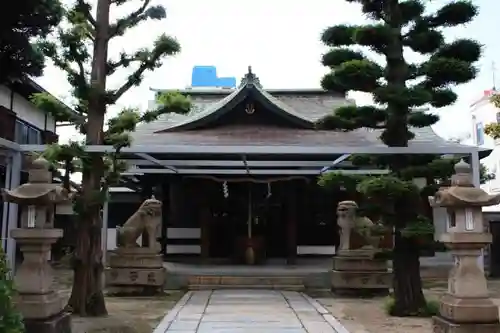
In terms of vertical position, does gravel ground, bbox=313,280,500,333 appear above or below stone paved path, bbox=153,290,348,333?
below

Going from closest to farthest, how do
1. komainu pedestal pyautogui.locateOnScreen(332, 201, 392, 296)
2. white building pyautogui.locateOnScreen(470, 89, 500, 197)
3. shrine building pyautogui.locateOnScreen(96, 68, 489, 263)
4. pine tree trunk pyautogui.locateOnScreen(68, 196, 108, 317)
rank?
pine tree trunk pyautogui.locateOnScreen(68, 196, 108, 317)
komainu pedestal pyautogui.locateOnScreen(332, 201, 392, 296)
shrine building pyautogui.locateOnScreen(96, 68, 489, 263)
white building pyautogui.locateOnScreen(470, 89, 500, 197)

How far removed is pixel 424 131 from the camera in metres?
17.4

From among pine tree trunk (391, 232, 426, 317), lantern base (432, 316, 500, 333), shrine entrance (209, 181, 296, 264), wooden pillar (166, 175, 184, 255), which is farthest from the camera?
wooden pillar (166, 175, 184, 255)

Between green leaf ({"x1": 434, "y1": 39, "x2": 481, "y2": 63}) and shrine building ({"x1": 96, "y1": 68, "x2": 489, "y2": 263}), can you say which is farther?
shrine building ({"x1": 96, "y1": 68, "x2": 489, "y2": 263})

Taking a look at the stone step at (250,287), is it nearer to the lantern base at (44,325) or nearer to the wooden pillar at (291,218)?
the wooden pillar at (291,218)

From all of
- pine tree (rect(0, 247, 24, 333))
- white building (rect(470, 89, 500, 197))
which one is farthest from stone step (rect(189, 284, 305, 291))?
white building (rect(470, 89, 500, 197))

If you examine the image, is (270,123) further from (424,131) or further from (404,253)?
(404,253)

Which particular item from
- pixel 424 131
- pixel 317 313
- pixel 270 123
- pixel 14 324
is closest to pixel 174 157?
pixel 270 123

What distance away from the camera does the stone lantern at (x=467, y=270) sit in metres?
6.51

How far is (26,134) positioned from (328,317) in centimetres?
1213

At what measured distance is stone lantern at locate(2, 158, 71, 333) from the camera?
630 centimetres

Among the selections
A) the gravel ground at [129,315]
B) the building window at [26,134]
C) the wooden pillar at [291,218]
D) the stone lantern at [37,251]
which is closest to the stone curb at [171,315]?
the gravel ground at [129,315]

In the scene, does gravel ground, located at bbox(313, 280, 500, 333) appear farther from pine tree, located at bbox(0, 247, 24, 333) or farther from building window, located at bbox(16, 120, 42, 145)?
building window, located at bbox(16, 120, 42, 145)

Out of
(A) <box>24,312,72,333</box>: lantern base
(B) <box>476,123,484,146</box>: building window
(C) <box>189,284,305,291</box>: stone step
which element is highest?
(B) <box>476,123,484,146</box>: building window
